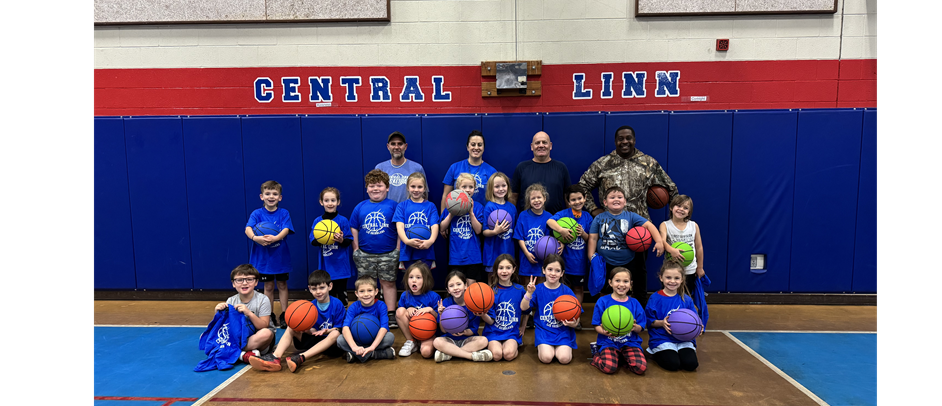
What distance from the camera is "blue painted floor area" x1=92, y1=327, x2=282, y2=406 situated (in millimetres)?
3525

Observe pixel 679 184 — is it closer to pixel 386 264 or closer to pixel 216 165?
pixel 386 264

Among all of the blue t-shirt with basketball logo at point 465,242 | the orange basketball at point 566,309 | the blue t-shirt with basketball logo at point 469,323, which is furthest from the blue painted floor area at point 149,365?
the orange basketball at point 566,309

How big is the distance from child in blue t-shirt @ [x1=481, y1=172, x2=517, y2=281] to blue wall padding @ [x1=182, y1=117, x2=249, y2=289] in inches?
130

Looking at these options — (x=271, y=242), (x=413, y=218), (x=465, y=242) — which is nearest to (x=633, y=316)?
(x=465, y=242)

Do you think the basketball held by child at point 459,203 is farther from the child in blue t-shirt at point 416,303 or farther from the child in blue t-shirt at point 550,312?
the child in blue t-shirt at point 550,312

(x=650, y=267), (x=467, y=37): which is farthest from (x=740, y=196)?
(x=467, y=37)

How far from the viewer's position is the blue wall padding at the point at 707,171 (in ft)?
18.2

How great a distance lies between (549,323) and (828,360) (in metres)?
2.50

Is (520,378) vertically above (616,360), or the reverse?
(616,360)

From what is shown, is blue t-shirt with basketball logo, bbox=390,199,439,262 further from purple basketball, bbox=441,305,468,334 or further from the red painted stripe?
the red painted stripe

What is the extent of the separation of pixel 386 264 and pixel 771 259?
15.7 feet

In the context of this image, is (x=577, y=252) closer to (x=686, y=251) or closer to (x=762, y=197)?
(x=686, y=251)

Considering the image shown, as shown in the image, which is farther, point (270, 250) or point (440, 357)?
point (270, 250)

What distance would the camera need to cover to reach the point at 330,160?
18.8 feet
